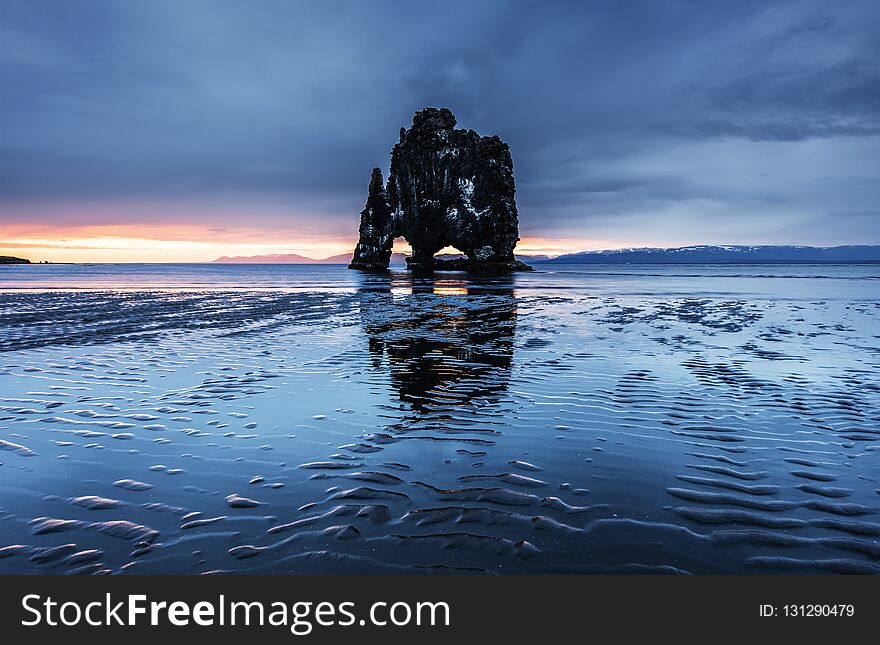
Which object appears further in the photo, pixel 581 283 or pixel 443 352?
pixel 581 283

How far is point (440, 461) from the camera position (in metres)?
6.70

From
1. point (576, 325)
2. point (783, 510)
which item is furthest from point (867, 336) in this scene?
point (783, 510)

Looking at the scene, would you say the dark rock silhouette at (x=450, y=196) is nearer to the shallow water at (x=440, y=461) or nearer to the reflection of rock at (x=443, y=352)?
the reflection of rock at (x=443, y=352)

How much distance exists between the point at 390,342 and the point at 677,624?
49.3ft

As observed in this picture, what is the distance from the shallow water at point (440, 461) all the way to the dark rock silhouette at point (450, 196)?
400ft

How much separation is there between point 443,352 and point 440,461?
9266mm

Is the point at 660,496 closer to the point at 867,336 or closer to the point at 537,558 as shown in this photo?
the point at 537,558

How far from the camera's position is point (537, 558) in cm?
430

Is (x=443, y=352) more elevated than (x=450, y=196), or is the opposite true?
(x=450, y=196)

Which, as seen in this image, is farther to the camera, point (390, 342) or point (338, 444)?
point (390, 342)

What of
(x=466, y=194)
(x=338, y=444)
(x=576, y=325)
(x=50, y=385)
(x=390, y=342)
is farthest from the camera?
(x=466, y=194)

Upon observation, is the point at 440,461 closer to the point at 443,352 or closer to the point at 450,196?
the point at 443,352

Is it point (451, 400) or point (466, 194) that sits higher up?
point (466, 194)

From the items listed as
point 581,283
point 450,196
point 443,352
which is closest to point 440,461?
point 443,352
